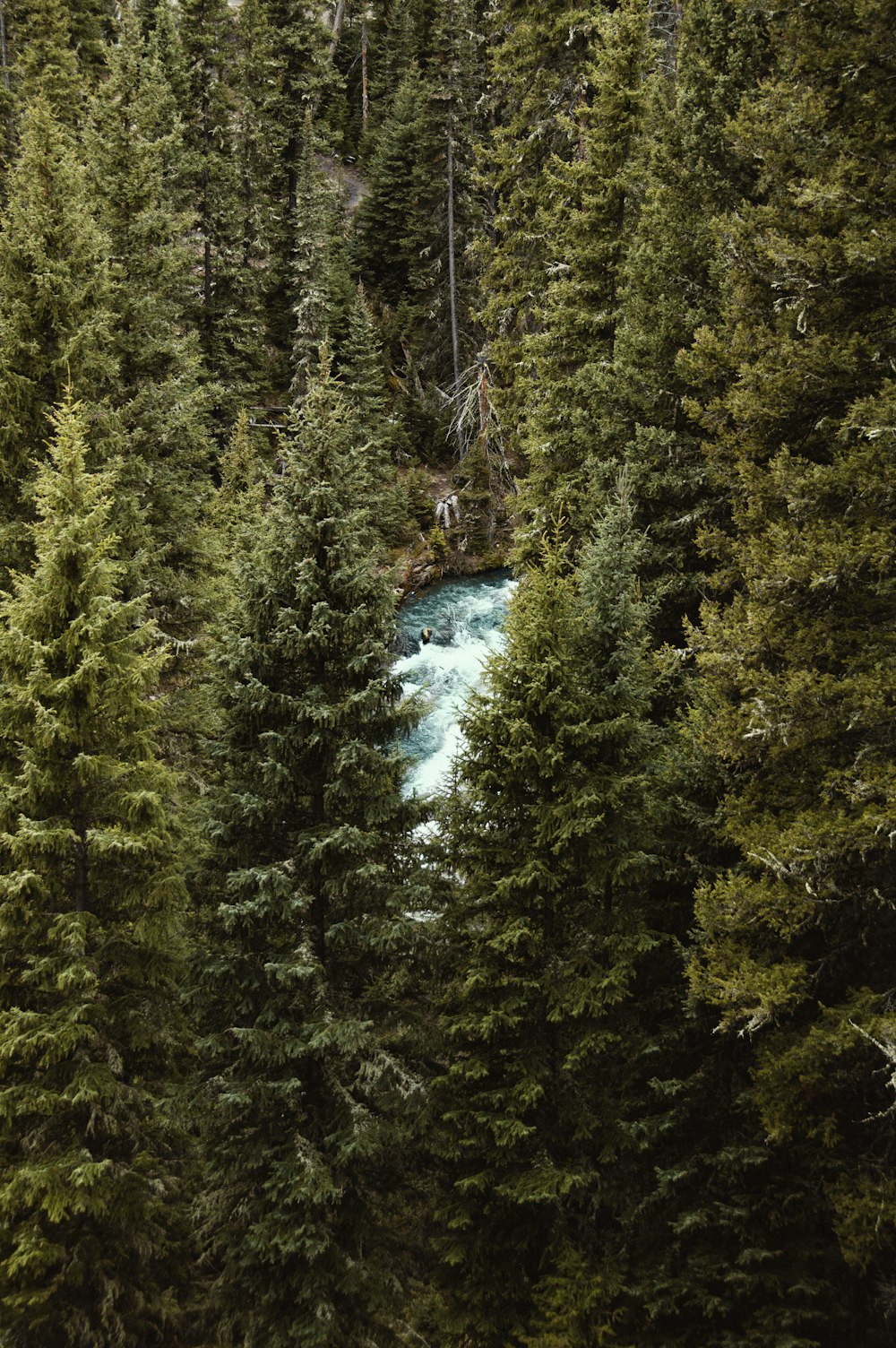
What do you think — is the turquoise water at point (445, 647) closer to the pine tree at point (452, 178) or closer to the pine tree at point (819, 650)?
the pine tree at point (452, 178)

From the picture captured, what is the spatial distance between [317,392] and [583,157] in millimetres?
11602

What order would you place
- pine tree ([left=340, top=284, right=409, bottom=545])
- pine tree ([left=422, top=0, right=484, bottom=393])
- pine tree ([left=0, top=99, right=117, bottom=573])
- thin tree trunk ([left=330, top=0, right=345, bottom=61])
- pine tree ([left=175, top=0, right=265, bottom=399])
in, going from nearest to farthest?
pine tree ([left=0, top=99, right=117, bottom=573])
pine tree ([left=340, top=284, right=409, bottom=545])
pine tree ([left=175, top=0, right=265, bottom=399])
pine tree ([left=422, top=0, right=484, bottom=393])
thin tree trunk ([left=330, top=0, right=345, bottom=61])

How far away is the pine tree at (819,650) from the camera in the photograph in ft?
25.7

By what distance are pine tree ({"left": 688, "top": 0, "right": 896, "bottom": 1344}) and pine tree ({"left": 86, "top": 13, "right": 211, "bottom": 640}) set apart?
10626 millimetres

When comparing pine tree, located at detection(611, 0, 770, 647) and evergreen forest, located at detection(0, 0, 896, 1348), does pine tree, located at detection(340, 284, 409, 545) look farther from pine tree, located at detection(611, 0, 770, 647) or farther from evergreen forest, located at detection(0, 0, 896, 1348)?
evergreen forest, located at detection(0, 0, 896, 1348)

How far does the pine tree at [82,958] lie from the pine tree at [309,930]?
897mm

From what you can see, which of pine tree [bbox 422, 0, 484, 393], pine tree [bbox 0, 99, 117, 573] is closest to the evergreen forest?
pine tree [bbox 0, 99, 117, 573]

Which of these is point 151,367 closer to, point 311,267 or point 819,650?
point 819,650

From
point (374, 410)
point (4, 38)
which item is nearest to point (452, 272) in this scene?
point (374, 410)

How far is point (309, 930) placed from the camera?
9.77 metres

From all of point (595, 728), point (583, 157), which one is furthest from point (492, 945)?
point (583, 157)

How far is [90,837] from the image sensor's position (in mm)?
9852

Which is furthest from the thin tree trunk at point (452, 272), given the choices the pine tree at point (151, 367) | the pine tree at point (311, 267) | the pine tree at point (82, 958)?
the pine tree at point (82, 958)

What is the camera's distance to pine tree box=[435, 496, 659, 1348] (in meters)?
9.52
